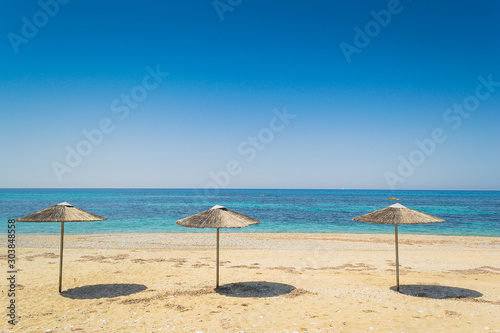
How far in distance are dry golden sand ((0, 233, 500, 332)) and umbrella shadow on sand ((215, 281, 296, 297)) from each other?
3 cm

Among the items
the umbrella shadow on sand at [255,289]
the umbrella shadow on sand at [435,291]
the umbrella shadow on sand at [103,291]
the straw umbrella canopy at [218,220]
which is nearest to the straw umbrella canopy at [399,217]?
the umbrella shadow on sand at [435,291]

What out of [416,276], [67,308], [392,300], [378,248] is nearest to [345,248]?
[378,248]

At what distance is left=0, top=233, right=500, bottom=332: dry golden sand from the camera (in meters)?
6.43

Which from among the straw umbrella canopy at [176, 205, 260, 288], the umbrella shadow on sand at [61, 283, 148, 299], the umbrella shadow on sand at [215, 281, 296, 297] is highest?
the straw umbrella canopy at [176, 205, 260, 288]

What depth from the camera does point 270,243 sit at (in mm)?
19891

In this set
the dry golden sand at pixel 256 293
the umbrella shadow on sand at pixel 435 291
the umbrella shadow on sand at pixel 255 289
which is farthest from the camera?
the umbrella shadow on sand at pixel 255 289

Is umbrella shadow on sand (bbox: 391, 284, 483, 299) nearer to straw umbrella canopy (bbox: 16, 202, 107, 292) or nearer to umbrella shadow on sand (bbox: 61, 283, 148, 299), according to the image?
umbrella shadow on sand (bbox: 61, 283, 148, 299)

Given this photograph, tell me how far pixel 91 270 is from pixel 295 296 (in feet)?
24.5

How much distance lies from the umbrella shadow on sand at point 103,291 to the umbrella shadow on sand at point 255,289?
235 centimetres

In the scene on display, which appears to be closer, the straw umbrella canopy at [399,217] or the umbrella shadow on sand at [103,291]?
the straw umbrella canopy at [399,217]

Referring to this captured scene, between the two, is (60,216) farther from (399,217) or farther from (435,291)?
(435,291)

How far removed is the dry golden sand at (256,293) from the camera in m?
6.43

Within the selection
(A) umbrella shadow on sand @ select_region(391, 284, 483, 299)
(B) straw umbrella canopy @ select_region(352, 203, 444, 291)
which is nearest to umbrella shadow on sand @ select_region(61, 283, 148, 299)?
(B) straw umbrella canopy @ select_region(352, 203, 444, 291)

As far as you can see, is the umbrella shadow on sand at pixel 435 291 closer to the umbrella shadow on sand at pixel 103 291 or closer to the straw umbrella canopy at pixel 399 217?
the straw umbrella canopy at pixel 399 217
